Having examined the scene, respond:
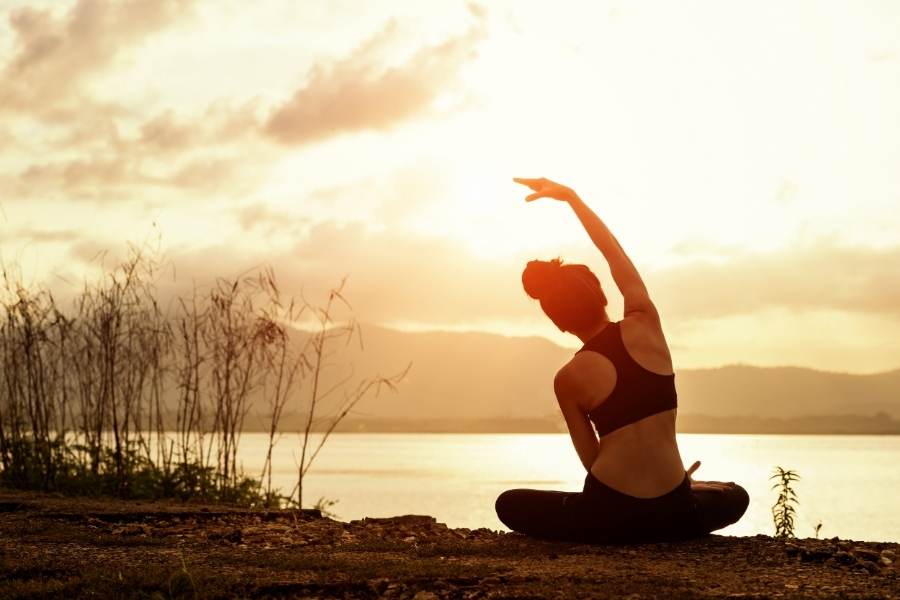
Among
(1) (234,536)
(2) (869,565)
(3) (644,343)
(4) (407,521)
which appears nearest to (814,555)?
(2) (869,565)

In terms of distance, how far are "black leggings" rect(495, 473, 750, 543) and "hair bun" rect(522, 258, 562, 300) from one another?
83 cm

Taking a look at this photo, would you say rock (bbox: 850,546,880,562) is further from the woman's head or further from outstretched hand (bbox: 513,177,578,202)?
outstretched hand (bbox: 513,177,578,202)

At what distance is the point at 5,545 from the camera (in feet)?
16.3

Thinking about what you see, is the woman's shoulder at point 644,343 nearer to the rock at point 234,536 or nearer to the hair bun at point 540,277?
the hair bun at point 540,277

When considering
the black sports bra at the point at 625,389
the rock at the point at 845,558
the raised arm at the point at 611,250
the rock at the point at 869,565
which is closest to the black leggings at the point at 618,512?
the black sports bra at the point at 625,389

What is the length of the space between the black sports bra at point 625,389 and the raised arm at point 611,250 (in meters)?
0.16

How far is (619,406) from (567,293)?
0.53 meters

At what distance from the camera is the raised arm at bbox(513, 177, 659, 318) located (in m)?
4.25

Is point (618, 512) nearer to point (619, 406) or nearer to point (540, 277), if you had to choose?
point (619, 406)

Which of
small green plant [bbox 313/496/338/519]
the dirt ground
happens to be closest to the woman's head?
the dirt ground

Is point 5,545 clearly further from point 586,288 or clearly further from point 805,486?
point 805,486

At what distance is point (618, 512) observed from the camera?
428 centimetres

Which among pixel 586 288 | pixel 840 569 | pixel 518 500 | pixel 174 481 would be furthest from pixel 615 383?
pixel 174 481

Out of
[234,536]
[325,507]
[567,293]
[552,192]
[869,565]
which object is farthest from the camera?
[325,507]
